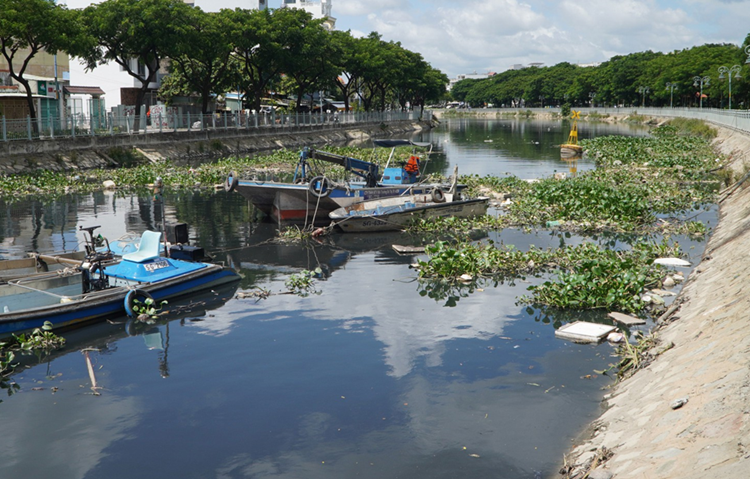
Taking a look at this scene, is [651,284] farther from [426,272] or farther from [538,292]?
[426,272]

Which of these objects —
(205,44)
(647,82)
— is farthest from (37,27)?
(647,82)

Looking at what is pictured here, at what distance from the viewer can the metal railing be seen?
3669 cm

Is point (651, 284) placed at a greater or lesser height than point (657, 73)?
lesser

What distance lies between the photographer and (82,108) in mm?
41938

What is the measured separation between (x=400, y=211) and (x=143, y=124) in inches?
1118

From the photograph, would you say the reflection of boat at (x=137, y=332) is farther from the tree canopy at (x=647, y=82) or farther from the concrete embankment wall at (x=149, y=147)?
the tree canopy at (x=647, y=82)

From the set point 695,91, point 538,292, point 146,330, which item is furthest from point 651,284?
point 695,91

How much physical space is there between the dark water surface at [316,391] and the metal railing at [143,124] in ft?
80.2

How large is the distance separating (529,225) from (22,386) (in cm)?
1700

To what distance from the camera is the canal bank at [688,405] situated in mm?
6602

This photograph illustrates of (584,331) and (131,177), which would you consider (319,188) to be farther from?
(131,177)

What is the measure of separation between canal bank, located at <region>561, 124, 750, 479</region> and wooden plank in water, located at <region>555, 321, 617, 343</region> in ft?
3.06

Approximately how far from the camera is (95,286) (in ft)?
47.3

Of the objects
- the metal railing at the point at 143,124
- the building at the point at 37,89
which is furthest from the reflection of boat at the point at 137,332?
the building at the point at 37,89
